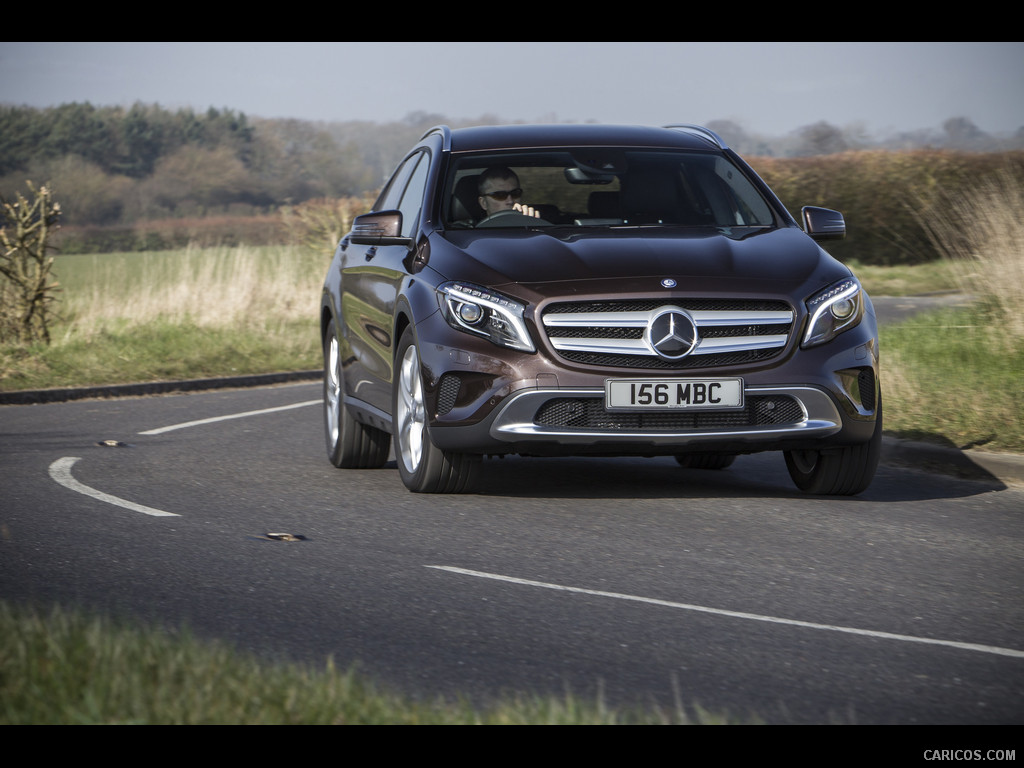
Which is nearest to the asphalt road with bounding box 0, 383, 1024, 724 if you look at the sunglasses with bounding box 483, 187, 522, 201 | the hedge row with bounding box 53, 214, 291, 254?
the sunglasses with bounding box 483, 187, 522, 201

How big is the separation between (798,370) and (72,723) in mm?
4593

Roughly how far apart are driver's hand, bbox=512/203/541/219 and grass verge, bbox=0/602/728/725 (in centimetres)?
460

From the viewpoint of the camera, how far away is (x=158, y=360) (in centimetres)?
1755

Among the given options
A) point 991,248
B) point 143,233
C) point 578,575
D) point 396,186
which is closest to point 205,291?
point 991,248

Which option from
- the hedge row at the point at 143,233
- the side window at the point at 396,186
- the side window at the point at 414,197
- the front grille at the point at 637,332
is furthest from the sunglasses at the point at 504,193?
the hedge row at the point at 143,233

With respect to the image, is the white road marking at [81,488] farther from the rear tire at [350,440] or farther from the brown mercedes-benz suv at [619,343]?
the rear tire at [350,440]

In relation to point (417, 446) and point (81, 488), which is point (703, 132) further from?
point (81, 488)

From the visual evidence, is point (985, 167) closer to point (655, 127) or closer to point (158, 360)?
point (158, 360)

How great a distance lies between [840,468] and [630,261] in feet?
5.52

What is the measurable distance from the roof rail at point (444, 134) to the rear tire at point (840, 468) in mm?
2720

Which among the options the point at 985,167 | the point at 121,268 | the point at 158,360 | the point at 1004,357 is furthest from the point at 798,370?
the point at 985,167

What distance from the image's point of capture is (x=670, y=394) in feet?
24.3

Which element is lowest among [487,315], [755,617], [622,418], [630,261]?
[755,617]

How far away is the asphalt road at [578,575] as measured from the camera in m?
4.66
